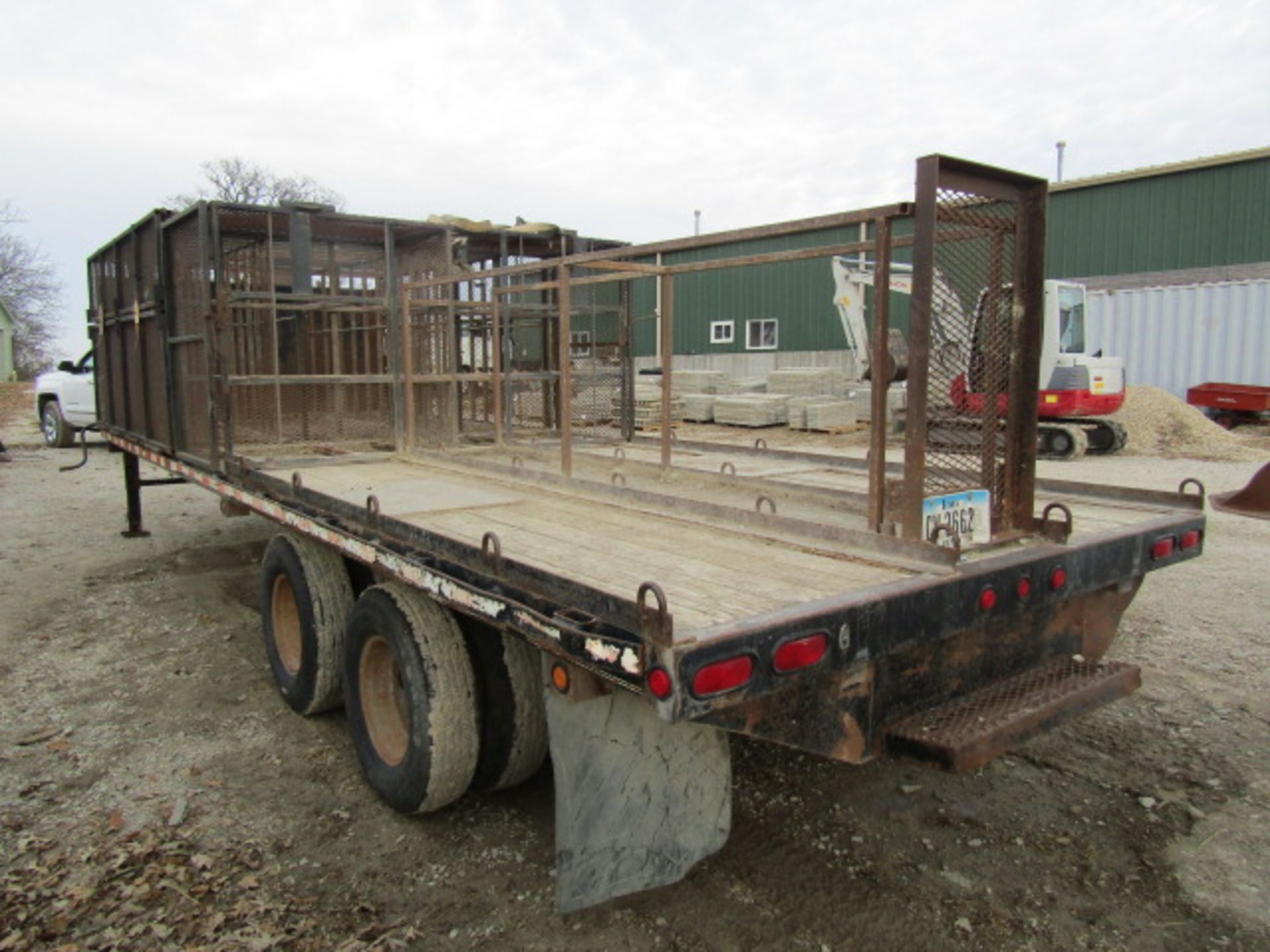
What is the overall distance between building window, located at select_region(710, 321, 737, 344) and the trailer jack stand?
20216mm

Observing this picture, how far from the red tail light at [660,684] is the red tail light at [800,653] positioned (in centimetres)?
30

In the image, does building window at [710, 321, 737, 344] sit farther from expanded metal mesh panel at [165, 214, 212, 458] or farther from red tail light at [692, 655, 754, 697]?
red tail light at [692, 655, 754, 697]

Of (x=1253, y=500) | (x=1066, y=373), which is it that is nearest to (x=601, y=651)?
(x=1253, y=500)

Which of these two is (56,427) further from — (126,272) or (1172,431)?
(1172,431)

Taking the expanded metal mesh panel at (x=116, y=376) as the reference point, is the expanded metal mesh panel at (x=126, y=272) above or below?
above

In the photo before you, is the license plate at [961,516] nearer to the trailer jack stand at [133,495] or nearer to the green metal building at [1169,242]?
the trailer jack stand at [133,495]

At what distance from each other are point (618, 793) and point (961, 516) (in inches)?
56.0

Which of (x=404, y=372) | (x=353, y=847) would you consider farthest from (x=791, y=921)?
(x=404, y=372)

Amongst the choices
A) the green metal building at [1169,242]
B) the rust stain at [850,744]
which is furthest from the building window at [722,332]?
the rust stain at [850,744]

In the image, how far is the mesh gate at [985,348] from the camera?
119 inches

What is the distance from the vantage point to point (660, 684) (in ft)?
6.93

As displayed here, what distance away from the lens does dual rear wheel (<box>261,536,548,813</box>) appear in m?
3.31

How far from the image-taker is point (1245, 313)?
58.8 feet

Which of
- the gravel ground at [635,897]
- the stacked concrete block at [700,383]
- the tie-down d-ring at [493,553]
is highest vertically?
the stacked concrete block at [700,383]
